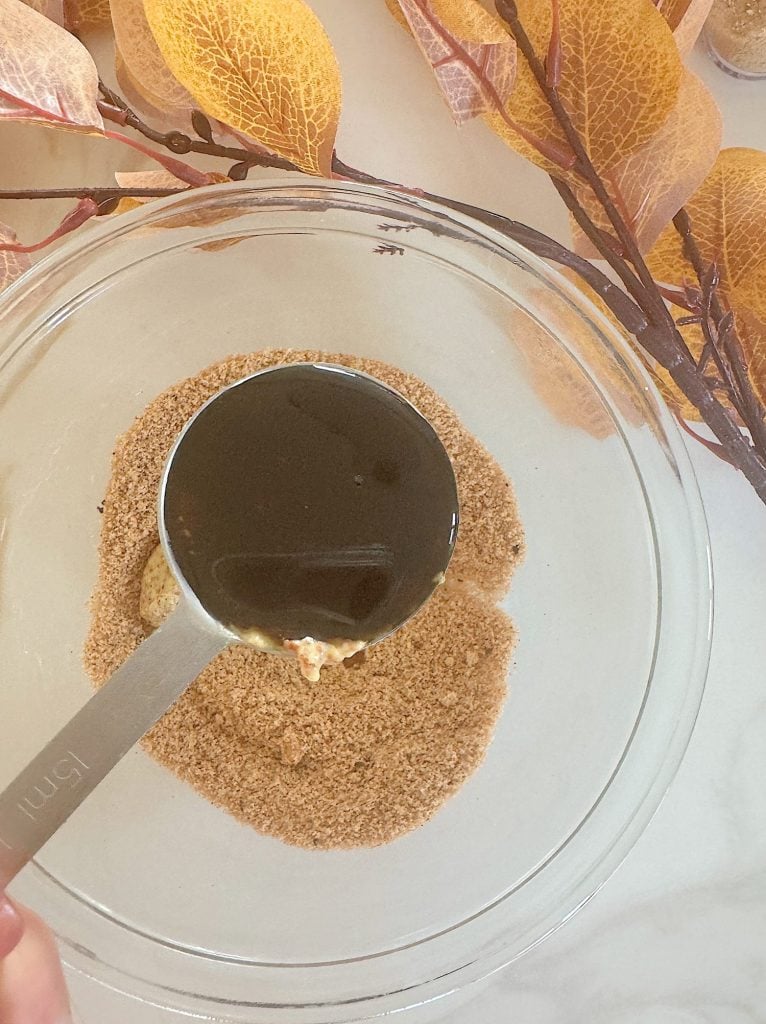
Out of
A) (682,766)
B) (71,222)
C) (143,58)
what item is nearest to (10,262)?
(71,222)

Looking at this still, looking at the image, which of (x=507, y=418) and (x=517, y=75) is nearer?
(x=517, y=75)

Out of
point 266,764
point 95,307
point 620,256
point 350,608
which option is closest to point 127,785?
point 266,764

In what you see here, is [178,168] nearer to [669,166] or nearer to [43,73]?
[43,73]

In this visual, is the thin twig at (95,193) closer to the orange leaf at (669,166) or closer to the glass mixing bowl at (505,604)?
the glass mixing bowl at (505,604)

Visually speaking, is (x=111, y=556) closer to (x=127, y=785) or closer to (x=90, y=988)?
(x=127, y=785)

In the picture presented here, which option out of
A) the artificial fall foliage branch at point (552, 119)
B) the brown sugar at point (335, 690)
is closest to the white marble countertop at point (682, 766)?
the artificial fall foliage branch at point (552, 119)

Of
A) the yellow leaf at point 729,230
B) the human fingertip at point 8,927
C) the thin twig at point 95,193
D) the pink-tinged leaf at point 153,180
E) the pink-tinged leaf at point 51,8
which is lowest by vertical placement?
the human fingertip at point 8,927

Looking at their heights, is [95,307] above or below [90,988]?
above
